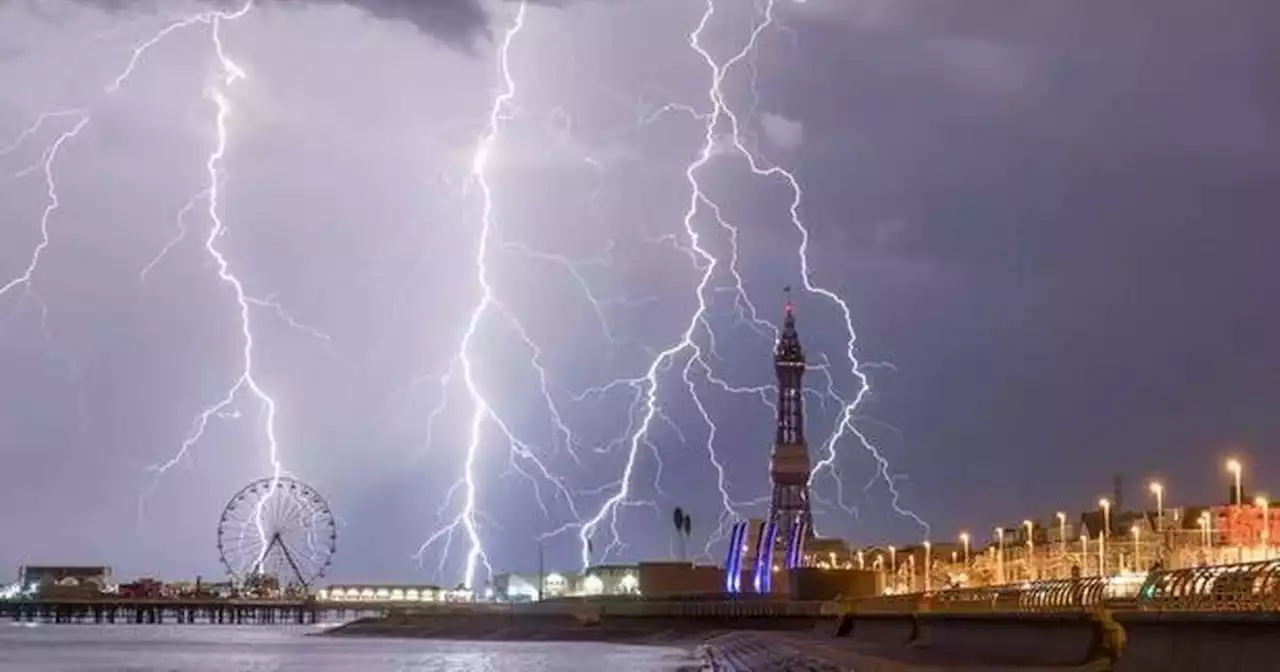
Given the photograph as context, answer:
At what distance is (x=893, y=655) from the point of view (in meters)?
41.2

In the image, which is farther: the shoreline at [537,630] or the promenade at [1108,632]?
the shoreline at [537,630]

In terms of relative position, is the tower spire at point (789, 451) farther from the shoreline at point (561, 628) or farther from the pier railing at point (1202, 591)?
the pier railing at point (1202, 591)

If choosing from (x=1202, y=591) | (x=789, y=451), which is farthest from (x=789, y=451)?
(x=1202, y=591)

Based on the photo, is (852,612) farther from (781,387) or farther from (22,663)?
(781,387)

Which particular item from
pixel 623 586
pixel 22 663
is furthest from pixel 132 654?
pixel 623 586

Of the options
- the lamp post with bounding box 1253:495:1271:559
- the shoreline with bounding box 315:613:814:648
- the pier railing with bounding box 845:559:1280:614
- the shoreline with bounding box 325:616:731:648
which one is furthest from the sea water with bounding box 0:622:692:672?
the pier railing with bounding box 845:559:1280:614

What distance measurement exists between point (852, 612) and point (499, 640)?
211ft

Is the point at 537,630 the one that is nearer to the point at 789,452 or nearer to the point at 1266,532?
the point at 789,452

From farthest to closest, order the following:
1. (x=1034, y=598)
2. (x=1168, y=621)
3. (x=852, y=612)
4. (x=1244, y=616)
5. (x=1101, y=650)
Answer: (x=852, y=612), (x=1034, y=598), (x=1101, y=650), (x=1168, y=621), (x=1244, y=616)

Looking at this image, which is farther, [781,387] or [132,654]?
[781,387]

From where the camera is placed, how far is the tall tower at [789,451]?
6521 inches

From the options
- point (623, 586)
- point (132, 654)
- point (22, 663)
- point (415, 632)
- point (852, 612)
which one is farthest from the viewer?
point (623, 586)

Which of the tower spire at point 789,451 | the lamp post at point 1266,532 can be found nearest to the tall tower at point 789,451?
the tower spire at point 789,451

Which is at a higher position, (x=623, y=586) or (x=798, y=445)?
(x=798, y=445)
